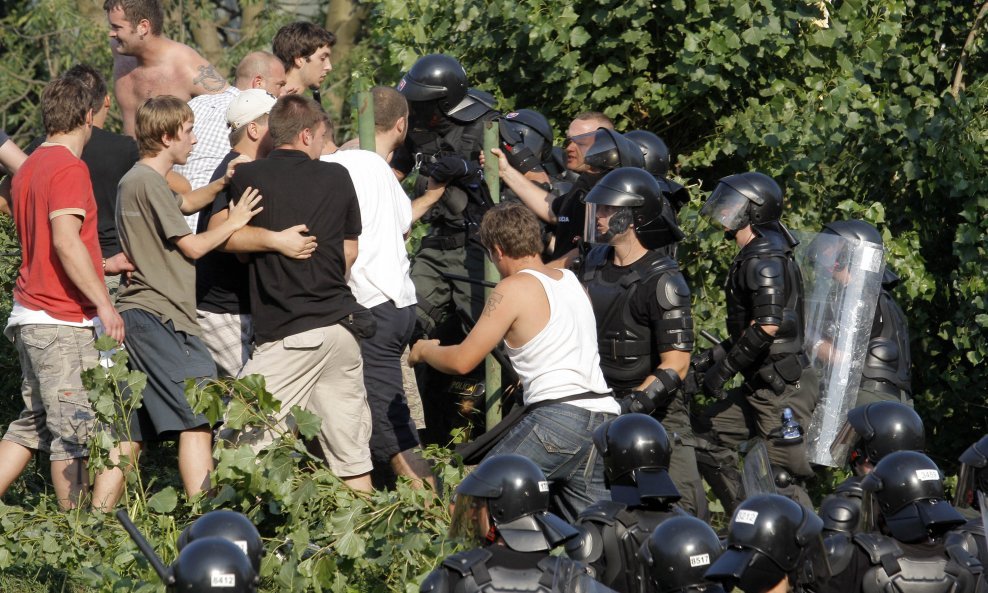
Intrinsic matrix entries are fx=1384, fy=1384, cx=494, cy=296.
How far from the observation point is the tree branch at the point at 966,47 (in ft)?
31.9

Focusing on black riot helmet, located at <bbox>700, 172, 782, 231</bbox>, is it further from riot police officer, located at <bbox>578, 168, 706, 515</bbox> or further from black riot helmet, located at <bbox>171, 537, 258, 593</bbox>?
black riot helmet, located at <bbox>171, 537, 258, 593</bbox>

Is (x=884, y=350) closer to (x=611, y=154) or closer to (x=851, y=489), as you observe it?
(x=611, y=154)

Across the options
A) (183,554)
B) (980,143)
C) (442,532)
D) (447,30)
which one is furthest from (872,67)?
(183,554)

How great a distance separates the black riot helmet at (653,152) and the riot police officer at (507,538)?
3.49 meters

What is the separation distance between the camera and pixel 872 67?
30.1 feet

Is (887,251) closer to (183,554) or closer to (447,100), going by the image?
(447,100)

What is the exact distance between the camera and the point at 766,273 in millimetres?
6680

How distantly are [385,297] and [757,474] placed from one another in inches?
69.8

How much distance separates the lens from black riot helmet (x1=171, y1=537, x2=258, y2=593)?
3.38 metres

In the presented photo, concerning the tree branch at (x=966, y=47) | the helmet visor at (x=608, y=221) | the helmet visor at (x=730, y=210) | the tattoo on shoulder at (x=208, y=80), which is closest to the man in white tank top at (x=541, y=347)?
the helmet visor at (x=608, y=221)

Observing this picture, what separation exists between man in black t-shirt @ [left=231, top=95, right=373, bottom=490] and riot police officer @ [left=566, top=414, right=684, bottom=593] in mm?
1151

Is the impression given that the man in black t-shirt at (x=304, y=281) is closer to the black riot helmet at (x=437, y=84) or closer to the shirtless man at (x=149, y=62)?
the shirtless man at (x=149, y=62)

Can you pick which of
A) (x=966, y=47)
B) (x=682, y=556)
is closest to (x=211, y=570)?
(x=682, y=556)

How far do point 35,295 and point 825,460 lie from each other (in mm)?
4049
